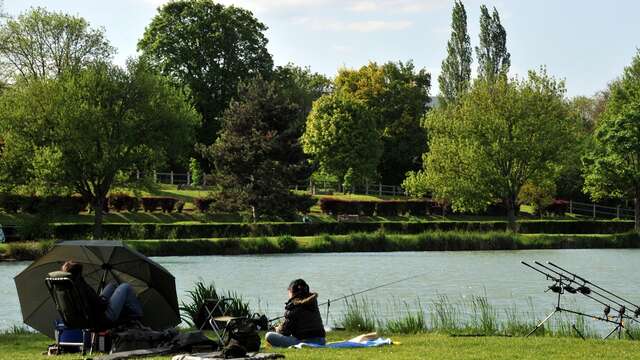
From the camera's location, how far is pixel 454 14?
93938 mm

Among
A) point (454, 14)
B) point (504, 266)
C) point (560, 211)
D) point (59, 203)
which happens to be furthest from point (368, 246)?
point (454, 14)

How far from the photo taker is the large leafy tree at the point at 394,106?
85.6 metres

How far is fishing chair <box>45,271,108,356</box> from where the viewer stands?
15102 millimetres

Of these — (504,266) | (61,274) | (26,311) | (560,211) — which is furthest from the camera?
(560,211)

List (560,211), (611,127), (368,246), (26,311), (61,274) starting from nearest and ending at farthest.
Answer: (61,274) → (26,311) → (368,246) → (611,127) → (560,211)

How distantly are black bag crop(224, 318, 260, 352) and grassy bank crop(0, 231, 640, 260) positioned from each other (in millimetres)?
31210

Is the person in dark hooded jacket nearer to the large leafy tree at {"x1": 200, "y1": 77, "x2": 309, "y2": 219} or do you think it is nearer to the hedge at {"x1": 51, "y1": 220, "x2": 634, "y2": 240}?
the hedge at {"x1": 51, "y1": 220, "x2": 634, "y2": 240}

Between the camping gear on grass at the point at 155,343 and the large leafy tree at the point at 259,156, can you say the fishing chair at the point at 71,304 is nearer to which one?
the camping gear on grass at the point at 155,343

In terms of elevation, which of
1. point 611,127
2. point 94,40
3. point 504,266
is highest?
point 94,40

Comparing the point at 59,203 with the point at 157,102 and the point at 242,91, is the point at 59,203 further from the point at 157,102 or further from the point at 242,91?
the point at 242,91

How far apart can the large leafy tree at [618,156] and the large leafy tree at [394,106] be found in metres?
18.9

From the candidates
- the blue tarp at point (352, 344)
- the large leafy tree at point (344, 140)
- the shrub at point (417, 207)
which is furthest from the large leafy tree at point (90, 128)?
the blue tarp at point (352, 344)

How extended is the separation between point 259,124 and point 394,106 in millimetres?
27121

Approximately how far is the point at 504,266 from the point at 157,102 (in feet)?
73.4
